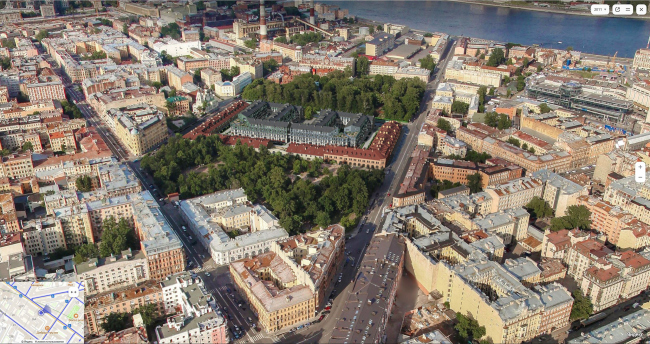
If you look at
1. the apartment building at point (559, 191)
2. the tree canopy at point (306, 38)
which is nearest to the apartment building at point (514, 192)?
the apartment building at point (559, 191)

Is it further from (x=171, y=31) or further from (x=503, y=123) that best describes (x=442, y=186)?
(x=171, y=31)

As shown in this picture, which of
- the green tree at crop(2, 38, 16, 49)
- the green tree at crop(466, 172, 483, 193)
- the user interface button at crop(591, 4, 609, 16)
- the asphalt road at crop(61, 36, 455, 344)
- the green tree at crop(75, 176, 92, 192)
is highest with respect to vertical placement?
the user interface button at crop(591, 4, 609, 16)

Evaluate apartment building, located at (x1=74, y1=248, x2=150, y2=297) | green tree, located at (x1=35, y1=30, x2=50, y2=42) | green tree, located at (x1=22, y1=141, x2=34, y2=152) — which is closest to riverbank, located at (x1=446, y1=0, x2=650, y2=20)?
green tree, located at (x1=35, y1=30, x2=50, y2=42)

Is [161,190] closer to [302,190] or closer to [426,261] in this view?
[302,190]

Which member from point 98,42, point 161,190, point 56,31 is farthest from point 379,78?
point 56,31

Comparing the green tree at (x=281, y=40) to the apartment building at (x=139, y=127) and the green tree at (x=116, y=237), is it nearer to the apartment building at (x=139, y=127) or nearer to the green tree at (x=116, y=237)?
the apartment building at (x=139, y=127)

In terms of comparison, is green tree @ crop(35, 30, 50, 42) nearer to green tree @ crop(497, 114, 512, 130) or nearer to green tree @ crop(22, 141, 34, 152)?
green tree @ crop(22, 141, 34, 152)
